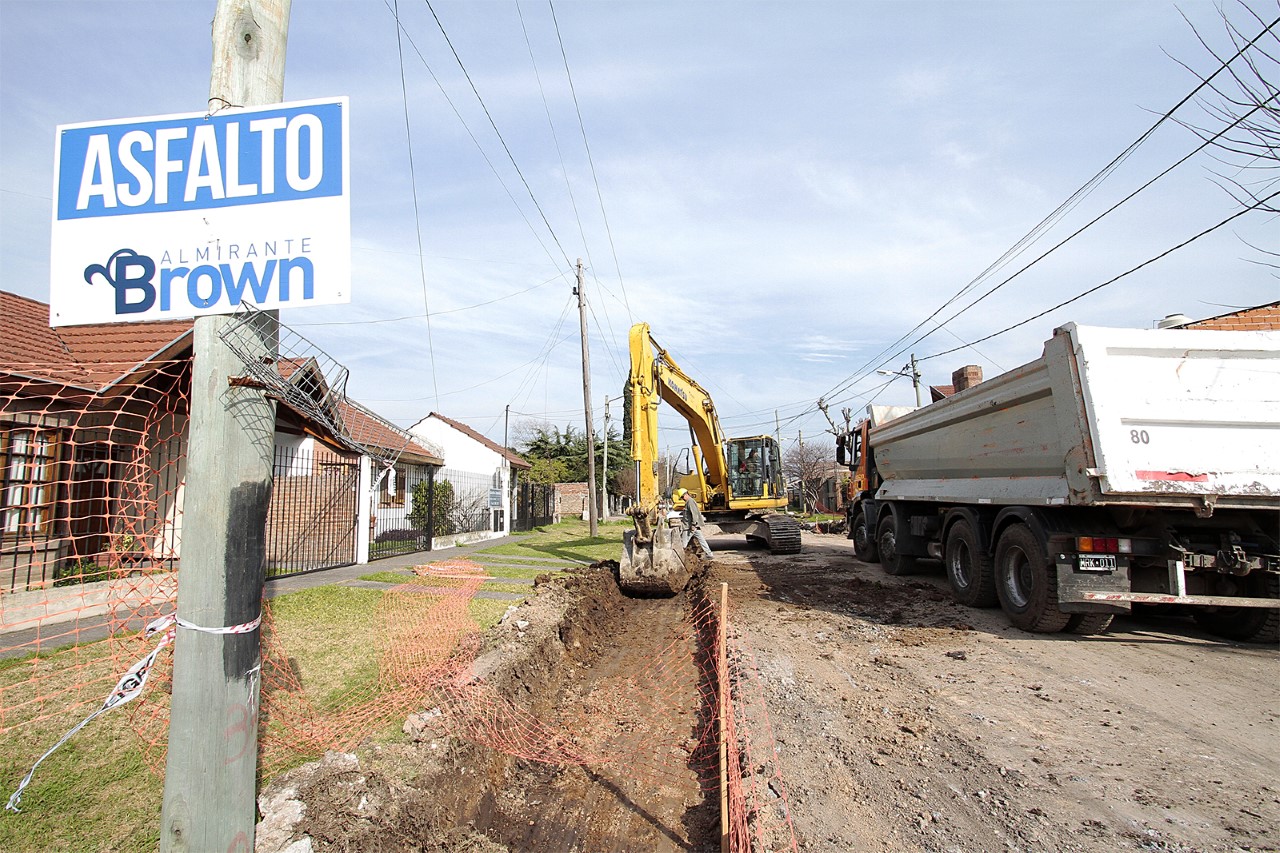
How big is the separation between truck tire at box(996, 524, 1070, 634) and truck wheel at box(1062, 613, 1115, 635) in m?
0.11

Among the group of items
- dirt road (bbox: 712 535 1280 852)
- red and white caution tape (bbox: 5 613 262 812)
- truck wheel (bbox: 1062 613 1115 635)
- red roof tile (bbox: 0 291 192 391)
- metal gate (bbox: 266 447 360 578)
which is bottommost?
dirt road (bbox: 712 535 1280 852)

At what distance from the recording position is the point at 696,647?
7352mm

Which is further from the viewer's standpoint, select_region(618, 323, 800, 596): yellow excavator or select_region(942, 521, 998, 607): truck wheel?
select_region(618, 323, 800, 596): yellow excavator

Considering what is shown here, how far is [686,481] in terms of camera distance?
17.0 meters

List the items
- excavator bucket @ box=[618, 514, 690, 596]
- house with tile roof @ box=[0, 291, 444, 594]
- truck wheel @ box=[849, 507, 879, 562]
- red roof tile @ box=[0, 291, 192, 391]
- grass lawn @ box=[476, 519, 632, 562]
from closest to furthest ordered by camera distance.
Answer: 1. house with tile roof @ box=[0, 291, 444, 594]
2. red roof tile @ box=[0, 291, 192, 391]
3. excavator bucket @ box=[618, 514, 690, 596]
4. truck wheel @ box=[849, 507, 879, 562]
5. grass lawn @ box=[476, 519, 632, 562]

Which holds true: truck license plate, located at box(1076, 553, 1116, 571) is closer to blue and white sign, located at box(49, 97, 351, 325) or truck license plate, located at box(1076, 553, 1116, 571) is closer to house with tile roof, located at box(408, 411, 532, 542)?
blue and white sign, located at box(49, 97, 351, 325)

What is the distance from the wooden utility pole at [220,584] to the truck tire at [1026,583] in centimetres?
701

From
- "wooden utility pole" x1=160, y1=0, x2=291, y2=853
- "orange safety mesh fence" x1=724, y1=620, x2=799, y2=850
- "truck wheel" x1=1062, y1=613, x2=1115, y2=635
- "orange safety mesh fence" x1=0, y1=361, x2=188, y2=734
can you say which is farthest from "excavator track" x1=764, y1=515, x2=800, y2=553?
"wooden utility pole" x1=160, y1=0, x2=291, y2=853

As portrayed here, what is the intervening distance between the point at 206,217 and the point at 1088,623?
8.13m

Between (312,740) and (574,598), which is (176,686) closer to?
(312,740)

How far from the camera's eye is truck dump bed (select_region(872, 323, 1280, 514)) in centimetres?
622

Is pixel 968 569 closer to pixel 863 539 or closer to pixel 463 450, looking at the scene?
pixel 863 539

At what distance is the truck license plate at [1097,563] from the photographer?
254 inches

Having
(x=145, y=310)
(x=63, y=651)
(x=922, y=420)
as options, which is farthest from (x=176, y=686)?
(x=922, y=420)
